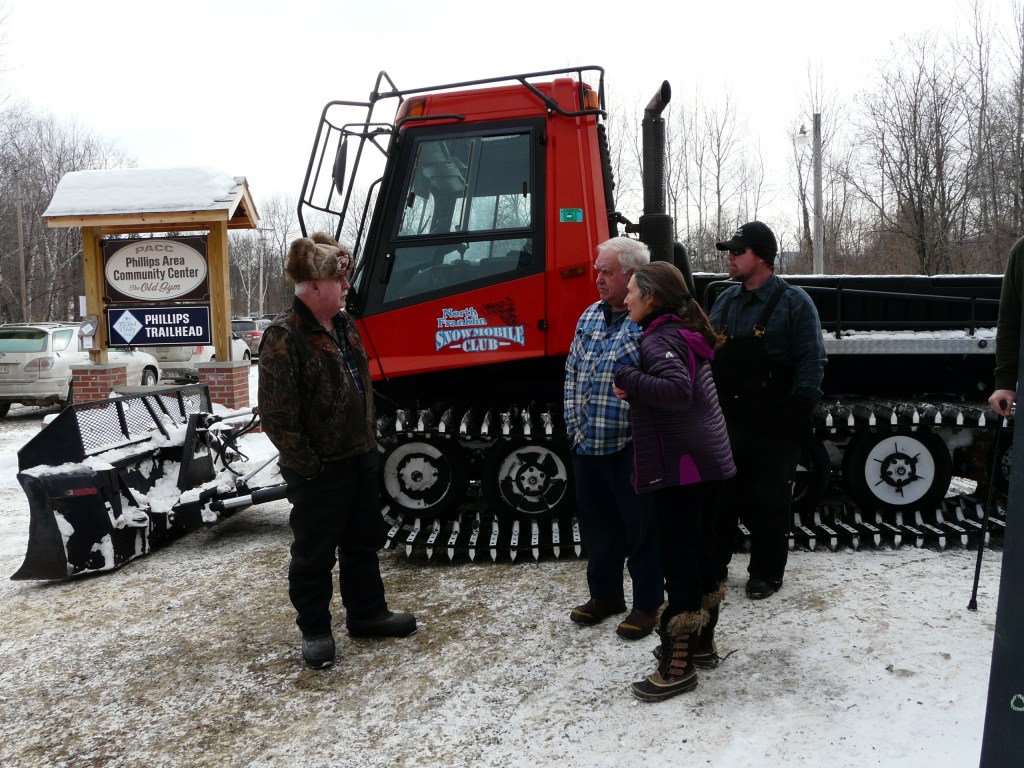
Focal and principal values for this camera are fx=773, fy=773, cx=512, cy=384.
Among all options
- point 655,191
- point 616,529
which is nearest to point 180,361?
point 655,191

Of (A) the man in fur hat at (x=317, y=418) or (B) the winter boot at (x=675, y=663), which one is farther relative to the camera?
(A) the man in fur hat at (x=317, y=418)

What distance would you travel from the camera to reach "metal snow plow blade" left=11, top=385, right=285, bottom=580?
4566 mm

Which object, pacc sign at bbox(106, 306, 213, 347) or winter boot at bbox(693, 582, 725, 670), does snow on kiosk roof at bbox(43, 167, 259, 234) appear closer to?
pacc sign at bbox(106, 306, 213, 347)

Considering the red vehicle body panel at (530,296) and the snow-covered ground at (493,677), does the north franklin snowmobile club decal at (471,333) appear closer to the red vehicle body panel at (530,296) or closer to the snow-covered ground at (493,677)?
the red vehicle body panel at (530,296)

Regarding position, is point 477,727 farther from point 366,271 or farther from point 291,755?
point 366,271

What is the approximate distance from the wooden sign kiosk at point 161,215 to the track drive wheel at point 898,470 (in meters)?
6.91

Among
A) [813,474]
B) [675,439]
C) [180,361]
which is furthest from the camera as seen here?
[180,361]

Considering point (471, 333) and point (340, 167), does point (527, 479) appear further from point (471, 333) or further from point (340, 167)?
point (340, 167)

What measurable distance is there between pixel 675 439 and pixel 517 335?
5.82 feet

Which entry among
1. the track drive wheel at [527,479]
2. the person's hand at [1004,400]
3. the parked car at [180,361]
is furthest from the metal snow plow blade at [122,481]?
the parked car at [180,361]

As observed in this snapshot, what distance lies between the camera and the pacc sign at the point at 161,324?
8.96 metres

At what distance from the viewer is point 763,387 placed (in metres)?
3.86

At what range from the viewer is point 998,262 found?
22.7 meters

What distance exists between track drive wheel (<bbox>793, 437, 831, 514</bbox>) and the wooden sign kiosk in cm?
664
